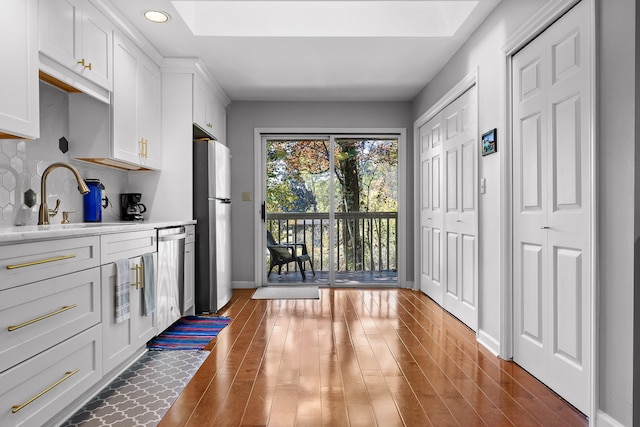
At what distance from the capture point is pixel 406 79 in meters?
4.46

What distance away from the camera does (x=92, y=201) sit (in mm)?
3064

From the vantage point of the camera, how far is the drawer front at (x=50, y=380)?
1.53 m

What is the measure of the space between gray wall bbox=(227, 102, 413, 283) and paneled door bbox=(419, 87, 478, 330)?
0.58 meters

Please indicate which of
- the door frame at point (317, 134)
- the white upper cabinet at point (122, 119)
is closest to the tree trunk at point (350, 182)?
the door frame at point (317, 134)

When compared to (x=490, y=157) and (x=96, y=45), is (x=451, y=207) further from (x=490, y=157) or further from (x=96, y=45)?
(x=96, y=45)

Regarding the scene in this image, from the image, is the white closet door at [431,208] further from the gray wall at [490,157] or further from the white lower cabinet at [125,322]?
the white lower cabinet at [125,322]

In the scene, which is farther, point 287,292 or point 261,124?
point 261,124

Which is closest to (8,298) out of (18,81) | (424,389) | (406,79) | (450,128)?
(18,81)

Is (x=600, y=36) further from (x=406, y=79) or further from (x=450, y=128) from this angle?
(x=406, y=79)

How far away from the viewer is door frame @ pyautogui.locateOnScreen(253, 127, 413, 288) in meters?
5.27

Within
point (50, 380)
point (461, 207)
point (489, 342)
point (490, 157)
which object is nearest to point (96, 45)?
point (50, 380)

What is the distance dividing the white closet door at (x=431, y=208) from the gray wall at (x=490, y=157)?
1119 mm

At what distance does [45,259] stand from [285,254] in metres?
3.92

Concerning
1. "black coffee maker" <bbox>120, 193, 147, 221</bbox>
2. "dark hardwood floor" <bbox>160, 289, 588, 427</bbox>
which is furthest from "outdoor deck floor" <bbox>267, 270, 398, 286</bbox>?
"black coffee maker" <bbox>120, 193, 147, 221</bbox>
